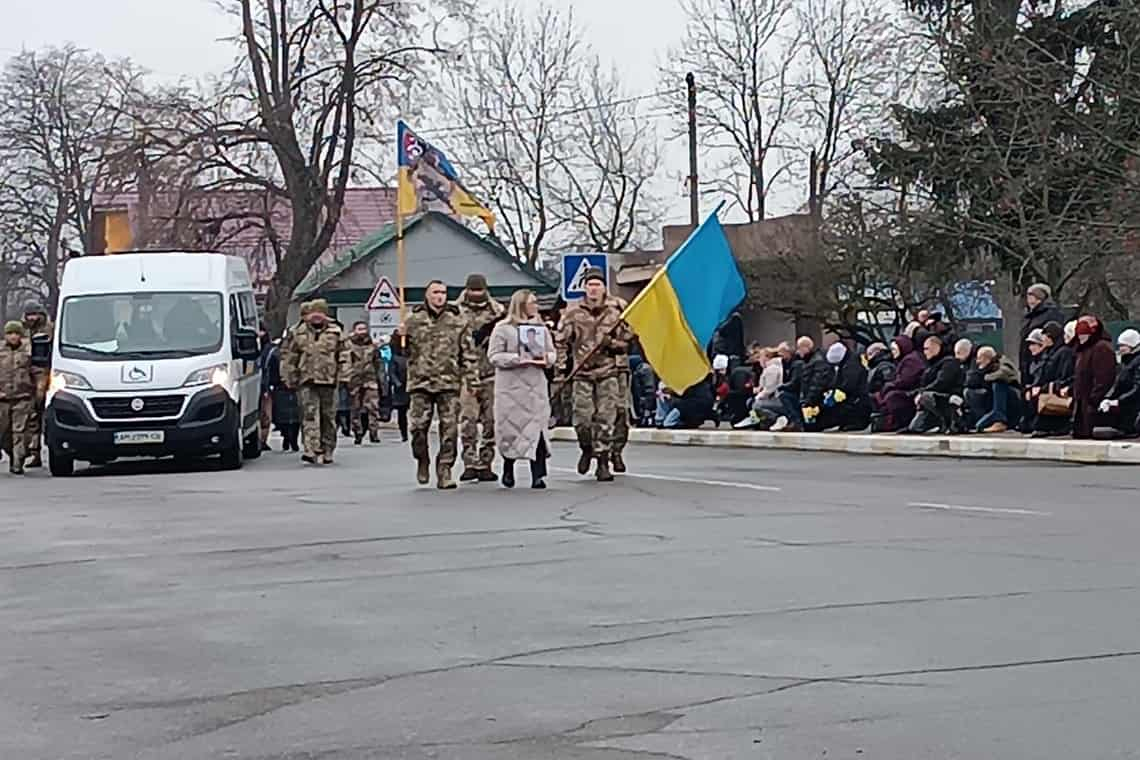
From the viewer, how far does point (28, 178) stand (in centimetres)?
6431

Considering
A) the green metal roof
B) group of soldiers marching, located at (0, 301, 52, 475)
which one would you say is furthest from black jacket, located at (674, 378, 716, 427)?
the green metal roof

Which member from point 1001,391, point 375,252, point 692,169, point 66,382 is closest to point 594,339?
point 66,382

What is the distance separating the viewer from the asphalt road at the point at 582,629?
6422mm

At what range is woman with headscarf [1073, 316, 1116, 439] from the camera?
66.9 ft

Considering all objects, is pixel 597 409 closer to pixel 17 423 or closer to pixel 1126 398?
pixel 1126 398

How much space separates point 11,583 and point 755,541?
447 centimetres

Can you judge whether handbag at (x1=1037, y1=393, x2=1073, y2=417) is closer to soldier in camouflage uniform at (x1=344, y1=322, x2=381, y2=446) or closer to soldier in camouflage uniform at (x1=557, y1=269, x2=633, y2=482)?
soldier in camouflage uniform at (x1=557, y1=269, x2=633, y2=482)

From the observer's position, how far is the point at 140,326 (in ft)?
69.2

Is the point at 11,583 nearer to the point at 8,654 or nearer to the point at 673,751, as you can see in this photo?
the point at 8,654

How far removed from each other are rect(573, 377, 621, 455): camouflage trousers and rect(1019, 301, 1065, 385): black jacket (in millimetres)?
7914

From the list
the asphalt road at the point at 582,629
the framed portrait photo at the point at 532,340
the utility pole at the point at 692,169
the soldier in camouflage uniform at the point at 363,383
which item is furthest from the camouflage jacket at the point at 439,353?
the utility pole at the point at 692,169

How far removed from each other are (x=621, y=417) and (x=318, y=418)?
6314 millimetres

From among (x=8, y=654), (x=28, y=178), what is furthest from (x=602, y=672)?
(x=28, y=178)

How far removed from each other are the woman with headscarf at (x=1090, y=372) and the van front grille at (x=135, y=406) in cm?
996
